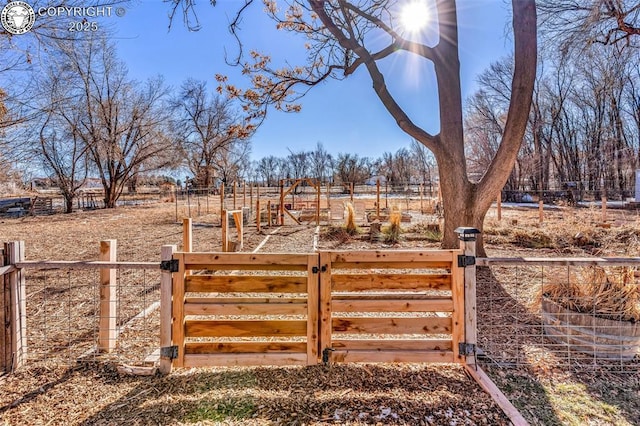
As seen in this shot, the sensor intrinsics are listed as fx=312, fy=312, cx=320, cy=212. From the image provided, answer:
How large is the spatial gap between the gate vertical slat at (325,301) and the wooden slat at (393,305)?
7 cm

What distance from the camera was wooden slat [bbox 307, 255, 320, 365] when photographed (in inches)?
105

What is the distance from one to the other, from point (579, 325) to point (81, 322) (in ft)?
17.9

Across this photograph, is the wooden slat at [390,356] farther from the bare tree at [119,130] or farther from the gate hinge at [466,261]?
the bare tree at [119,130]

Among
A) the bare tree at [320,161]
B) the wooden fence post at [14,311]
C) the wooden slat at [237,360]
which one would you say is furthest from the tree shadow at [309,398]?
the bare tree at [320,161]

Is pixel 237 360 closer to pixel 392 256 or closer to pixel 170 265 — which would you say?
pixel 170 265

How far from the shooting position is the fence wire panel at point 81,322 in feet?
9.93

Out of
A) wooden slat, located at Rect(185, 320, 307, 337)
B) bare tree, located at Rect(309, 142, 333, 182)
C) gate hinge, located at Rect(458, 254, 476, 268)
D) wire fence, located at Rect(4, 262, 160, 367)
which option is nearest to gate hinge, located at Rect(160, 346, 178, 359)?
wooden slat, located at Rect(185, 320, 307, 337)

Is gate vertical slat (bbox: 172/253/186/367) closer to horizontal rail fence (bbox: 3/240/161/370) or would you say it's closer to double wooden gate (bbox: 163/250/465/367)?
double wooden gate (bbox: 163/250/465/367)

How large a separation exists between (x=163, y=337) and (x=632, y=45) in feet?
35.2

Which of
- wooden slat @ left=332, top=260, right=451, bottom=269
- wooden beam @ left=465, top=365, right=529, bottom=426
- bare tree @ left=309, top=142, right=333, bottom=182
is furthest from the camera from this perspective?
bare tree @ left=309, top=142, right=333, bottom=182

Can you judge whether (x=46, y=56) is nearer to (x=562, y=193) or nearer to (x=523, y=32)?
(x=523, y=32)

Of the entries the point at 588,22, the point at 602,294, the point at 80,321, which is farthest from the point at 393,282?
the point at 588,22

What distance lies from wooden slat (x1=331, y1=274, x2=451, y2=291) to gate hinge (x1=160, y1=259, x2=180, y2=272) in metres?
1.34

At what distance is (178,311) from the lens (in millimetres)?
2635
